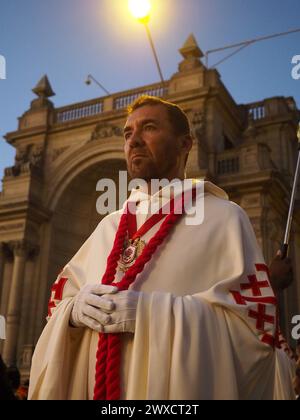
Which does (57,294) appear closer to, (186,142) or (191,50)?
(186,142)

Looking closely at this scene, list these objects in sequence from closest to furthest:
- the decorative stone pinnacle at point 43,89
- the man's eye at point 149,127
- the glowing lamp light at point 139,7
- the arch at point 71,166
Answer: the man's eye at point 149,127 < the glowing lamp light at point 139,7 < the arch at point 71,166 < the decorative stone pinnacle at point 43,89

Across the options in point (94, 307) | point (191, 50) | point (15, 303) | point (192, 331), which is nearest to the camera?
point (192, 331)

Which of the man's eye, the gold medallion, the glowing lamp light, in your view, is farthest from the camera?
the glowing lamp light

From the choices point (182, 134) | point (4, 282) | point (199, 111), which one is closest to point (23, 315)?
point (4, 282)

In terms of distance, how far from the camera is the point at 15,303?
1627 cm

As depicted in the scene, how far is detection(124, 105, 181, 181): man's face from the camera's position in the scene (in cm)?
260

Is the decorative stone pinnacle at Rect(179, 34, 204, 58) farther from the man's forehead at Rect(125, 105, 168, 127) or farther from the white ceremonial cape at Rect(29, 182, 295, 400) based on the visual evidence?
the white ceremonial cape at Rect(29, 182, 295, 400)

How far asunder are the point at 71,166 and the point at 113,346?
16304 millimetres

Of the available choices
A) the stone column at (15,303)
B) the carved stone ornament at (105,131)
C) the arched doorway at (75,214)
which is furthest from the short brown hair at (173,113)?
the arched doorway at (75,214)

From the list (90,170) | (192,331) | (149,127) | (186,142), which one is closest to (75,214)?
(90,170)

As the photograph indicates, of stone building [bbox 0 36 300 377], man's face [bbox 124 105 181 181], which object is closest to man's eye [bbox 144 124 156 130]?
man's face [bbox 124 105 181 181]

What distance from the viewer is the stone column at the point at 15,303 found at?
619 inches

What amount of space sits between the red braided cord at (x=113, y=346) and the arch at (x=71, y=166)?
15.3 metres

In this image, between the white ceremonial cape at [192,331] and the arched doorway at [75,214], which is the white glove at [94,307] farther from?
the arched doorway at [75,214]
